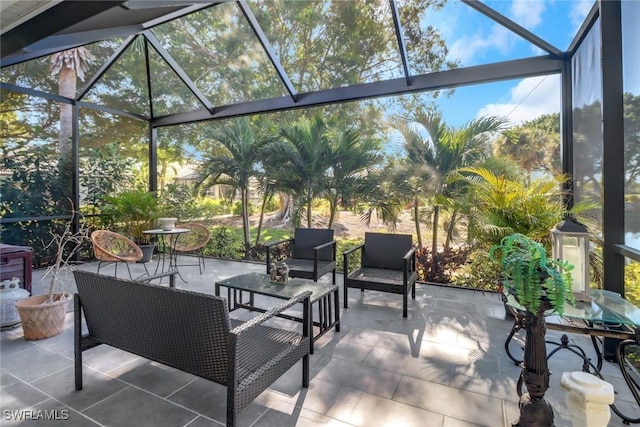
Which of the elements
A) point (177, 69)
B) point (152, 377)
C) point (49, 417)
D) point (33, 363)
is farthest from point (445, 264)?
point (177, 69)

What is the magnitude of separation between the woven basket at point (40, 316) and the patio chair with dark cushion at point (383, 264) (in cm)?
288

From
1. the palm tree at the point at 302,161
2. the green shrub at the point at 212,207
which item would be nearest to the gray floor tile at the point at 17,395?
the palm tree at the point at 302,161

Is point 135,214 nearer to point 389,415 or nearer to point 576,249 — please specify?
point 389,415

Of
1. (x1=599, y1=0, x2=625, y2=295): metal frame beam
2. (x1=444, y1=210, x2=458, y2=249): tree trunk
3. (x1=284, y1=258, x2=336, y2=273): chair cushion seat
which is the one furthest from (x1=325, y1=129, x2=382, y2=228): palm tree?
(x1=599, y1=0, x2=625, y2=295): metal frame beam

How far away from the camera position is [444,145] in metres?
4.49

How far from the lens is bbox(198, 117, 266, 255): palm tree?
611 cm

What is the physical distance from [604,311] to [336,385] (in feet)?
5.97

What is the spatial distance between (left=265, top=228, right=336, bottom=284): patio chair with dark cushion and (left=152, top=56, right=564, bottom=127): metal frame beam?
2173mm

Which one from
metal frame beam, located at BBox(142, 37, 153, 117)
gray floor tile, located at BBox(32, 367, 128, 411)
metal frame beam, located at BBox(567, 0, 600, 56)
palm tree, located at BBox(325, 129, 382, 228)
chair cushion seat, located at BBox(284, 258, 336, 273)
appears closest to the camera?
gray floor tile, located at BBox(32, 367, 128, 411)

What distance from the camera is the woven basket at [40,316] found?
2.85m

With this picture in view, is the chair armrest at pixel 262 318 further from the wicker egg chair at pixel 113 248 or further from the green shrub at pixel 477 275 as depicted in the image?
the wicker egg chair at pixel 113 248

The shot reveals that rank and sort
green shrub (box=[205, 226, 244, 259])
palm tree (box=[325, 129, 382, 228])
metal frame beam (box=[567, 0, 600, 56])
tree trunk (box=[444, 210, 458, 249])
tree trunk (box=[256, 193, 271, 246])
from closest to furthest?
metal frame beam (box=[567, 0, 600, 56]) → tree trunk (box=[444, 210, 458, 249]) → palm tree (box=[325, 129, 382, 228]) → tree trunk (box=[256, 193, 271, 246]) → green shrub (box=[205, 226, 244, 259])

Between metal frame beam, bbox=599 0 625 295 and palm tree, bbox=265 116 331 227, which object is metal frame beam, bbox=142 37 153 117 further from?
metal frame beam, bbox=599 0 625 295

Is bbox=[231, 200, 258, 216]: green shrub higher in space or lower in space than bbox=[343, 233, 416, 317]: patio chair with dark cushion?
higher
